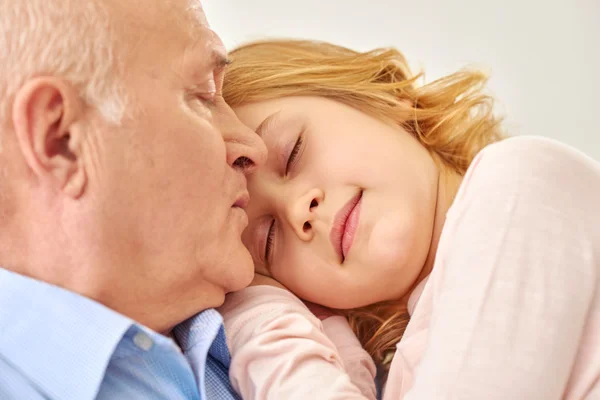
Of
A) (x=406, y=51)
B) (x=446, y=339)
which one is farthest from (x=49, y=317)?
(x=406, y=51)

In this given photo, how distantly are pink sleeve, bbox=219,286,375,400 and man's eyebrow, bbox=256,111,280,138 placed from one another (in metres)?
0.31

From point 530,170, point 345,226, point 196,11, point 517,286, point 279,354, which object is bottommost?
point 279,354

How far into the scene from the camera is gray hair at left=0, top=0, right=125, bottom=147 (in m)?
0.86

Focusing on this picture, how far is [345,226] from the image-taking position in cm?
120

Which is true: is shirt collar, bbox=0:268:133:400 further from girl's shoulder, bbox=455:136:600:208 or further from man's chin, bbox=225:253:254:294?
girl's shoulder, bbox=455:136:600:208

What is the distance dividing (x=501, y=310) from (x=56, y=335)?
0.59 meters

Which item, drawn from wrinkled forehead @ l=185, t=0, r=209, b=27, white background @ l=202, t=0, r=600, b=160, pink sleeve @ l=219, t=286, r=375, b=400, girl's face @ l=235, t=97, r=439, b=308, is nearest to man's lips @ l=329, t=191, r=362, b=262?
girl's face @ l=235, t=97, r=439, b=308

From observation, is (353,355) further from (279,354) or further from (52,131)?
(52,131)

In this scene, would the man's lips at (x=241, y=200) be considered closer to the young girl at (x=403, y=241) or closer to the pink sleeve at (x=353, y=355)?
the young girl at (x=403, y=241)

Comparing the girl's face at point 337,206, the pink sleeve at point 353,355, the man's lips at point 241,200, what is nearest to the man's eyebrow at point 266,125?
the girl's face at point 337,206

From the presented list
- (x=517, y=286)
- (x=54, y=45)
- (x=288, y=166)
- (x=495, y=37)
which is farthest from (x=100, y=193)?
(x=495, y=37)

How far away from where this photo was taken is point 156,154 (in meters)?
0.92

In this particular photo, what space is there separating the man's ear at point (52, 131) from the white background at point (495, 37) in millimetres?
894

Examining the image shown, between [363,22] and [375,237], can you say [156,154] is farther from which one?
[363,22]
